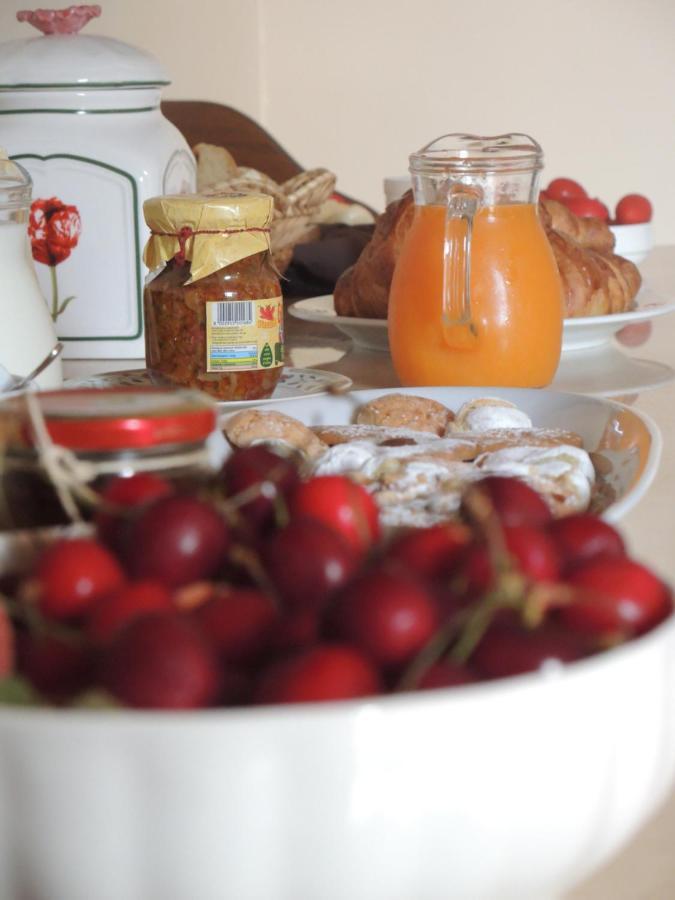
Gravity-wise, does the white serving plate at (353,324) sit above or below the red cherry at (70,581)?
below

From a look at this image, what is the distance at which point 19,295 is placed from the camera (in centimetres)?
101

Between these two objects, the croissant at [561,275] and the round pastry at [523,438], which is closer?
the round pastry at [523,438]

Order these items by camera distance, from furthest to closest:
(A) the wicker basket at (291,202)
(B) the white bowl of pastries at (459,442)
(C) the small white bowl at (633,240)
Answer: (C) the small white bowl at (633,240)
(A) the wicker basket at (291,202)
(B) the white bowl of pastries at (459,442)

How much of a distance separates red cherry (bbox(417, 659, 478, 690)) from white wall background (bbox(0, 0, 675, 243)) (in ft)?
10.2

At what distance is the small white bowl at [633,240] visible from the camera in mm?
1789

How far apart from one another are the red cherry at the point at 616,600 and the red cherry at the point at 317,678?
69 mm

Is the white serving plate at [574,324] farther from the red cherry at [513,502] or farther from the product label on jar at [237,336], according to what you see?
the red cherry at [513,502]

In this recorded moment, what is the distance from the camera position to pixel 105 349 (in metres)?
1.33

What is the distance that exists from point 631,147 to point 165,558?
3268 mm

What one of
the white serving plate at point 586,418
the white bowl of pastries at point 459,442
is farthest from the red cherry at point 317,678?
the white serving plate at point 586,418

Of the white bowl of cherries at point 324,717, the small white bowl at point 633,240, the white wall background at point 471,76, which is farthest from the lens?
the white wall background at point 471,76

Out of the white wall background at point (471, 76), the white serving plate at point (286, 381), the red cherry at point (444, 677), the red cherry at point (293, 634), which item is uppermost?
the white wall background at point (471, 76)

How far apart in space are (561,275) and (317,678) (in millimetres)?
1086

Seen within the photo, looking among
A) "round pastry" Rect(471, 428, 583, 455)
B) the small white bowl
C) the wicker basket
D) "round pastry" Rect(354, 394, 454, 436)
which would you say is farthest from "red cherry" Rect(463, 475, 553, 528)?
the small white bowl
